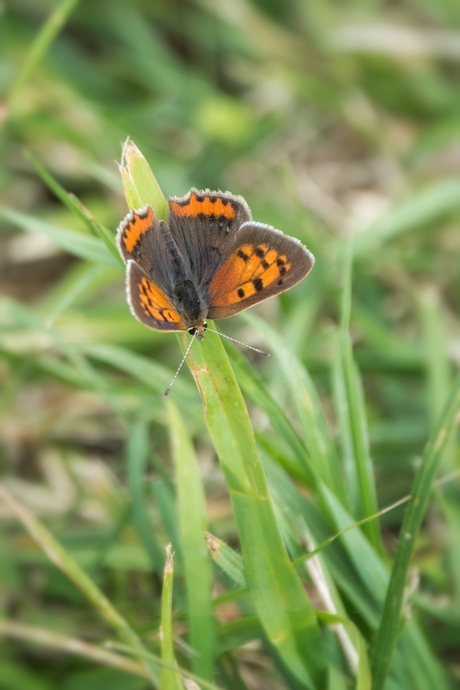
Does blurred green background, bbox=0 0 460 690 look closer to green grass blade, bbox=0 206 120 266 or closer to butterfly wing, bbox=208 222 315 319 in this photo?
green grass blade, bbox=0 206 120 266

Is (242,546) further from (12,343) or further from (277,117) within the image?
(277,117)

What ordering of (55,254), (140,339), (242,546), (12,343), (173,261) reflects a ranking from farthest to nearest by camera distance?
(55,254)
(140,339)
(12,343)
(173,261)
(242,546)

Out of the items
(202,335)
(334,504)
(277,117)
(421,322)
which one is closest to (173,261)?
(202,335)

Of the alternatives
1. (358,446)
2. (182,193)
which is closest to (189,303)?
(358,446)

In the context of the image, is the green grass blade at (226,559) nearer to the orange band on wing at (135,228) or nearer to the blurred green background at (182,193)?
the blurred green background at (182,193)

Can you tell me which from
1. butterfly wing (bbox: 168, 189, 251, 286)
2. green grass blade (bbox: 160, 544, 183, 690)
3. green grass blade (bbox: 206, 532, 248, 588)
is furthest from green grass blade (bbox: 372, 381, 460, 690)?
butterfly wing (bbox: 168, 189, 251, 286)

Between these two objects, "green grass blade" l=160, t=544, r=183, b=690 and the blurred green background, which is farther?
the blurred green background

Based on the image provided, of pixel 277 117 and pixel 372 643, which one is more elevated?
pixel 277 117
